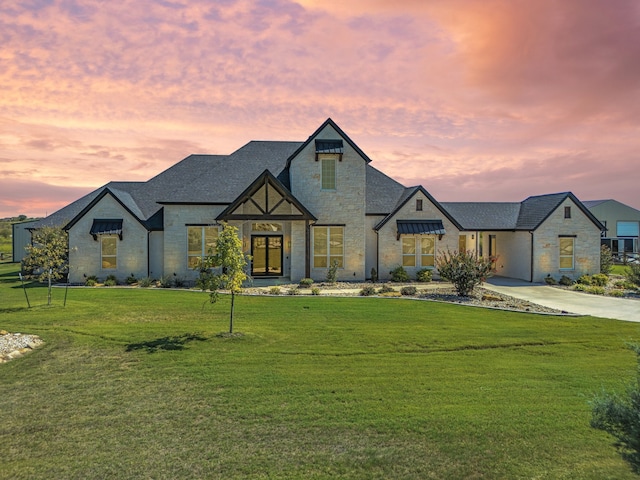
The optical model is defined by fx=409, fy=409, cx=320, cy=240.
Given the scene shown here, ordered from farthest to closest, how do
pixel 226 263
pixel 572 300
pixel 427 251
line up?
pixel 427 251 → pixel 572 300 → pixel 226 263

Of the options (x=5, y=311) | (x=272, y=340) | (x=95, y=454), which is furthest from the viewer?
(x=5, y=311)

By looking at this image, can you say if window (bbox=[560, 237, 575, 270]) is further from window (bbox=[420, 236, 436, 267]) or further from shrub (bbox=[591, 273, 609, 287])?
window (bbox=[420, 236, 436, 267])

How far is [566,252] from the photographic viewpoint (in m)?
28.8

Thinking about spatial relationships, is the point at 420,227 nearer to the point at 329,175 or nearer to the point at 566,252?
the point at 329,175

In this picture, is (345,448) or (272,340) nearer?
(345,448)

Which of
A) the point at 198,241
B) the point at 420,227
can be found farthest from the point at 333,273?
the point at 198,241

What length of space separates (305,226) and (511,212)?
16868 millimetres

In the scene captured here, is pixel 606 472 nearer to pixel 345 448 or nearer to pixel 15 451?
pixel 345 448

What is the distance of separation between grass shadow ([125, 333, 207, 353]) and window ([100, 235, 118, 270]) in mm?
16412

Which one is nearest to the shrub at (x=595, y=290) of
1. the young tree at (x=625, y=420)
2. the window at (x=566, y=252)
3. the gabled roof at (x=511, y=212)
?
the window at (x=566, y=252)

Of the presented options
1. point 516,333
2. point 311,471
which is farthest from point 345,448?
point 516,333

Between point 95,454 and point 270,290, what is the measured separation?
1587 centimetres

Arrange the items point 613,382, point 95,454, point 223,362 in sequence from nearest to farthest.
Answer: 1. point 95,454
2. point 613,382
3. point 223,362

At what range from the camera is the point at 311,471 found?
5.89m
